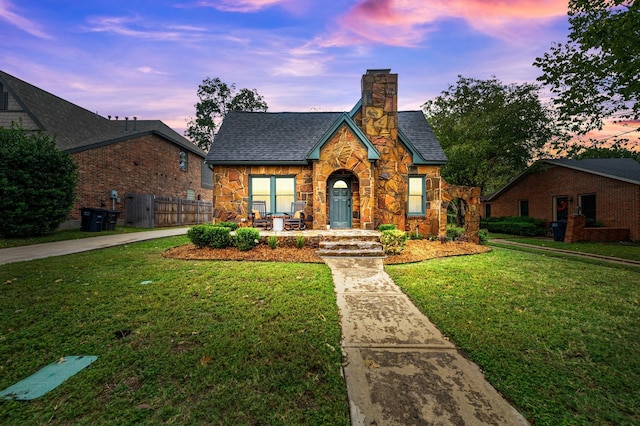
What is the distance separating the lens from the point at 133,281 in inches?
200

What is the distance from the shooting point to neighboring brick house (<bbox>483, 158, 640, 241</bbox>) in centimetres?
1369

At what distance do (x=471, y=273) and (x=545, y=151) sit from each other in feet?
65.6

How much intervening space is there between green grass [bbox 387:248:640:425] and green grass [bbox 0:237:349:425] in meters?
1.54

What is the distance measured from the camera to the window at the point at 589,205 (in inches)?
623

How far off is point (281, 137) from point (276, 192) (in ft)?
9.74

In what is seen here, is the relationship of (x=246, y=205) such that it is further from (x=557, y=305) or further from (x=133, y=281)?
(x=557, y=305)

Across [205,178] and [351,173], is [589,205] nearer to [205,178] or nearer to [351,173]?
[351,173]

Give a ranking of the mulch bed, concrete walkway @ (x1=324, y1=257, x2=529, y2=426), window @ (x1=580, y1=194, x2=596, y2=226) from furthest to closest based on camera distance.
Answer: window @ (x1=580, y1=194, x2=596, y2=226), the mulch bed, concrete walkway @ (x1=324, y1=257, x2=529, y2=426)

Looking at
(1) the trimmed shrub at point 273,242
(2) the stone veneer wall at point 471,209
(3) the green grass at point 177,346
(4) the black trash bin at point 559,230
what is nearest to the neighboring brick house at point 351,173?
(2) the stone veneer wall at point 471,209

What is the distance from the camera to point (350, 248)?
7934 millimetres

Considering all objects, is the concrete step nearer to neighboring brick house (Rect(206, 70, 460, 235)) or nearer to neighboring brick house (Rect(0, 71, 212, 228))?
neighboring brick house (Rect(206, 70, 460, 235))

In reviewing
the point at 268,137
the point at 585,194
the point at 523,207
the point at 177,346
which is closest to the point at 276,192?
the point at 268,137

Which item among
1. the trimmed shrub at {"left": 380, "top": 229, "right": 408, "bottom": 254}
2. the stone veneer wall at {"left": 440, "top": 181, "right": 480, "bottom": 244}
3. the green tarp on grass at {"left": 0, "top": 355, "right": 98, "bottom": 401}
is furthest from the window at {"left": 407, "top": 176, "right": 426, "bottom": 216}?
the green tarp on grass at {"left": 0, "top": 355, "right": 98, "bottom": 401}

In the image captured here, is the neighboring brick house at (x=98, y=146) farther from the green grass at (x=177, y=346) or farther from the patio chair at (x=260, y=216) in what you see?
the green grass at (x=177, y=346)
